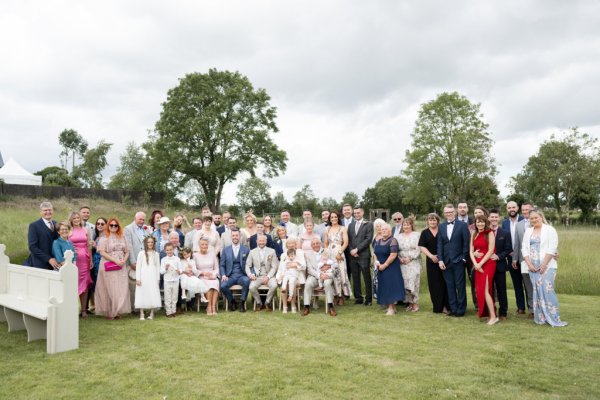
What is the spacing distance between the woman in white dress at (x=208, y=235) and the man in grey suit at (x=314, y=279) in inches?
71.6

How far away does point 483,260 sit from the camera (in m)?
7.26

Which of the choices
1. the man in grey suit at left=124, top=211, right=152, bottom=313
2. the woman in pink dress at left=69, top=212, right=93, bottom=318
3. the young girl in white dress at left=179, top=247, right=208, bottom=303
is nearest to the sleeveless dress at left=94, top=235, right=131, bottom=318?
the woman in pink dress at left=69, top=212, right=93, bottom=318

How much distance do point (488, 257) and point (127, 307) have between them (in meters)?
6.18

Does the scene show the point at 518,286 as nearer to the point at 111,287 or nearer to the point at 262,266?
the point at 262,266

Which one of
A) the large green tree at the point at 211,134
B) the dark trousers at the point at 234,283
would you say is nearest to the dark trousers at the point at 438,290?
the dark trousers at the point at 234,283

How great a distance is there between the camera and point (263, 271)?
875cm

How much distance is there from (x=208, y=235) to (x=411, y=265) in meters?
3.97

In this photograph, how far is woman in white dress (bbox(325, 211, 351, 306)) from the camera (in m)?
8.79

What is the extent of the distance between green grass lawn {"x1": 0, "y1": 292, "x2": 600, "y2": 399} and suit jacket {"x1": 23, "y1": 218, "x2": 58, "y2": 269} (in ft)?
3.68

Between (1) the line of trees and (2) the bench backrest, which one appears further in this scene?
(1) the line of trees

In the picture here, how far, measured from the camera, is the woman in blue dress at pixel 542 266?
22.7 ft

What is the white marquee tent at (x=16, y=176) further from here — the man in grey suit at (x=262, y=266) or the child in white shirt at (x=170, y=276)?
the man in grey suit at (x=262, y=266)

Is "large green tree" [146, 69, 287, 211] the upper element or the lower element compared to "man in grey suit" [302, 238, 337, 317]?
upper

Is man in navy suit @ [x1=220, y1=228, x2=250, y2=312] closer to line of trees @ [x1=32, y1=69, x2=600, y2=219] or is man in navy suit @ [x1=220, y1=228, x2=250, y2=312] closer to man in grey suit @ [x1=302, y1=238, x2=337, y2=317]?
man in grey suit @ [x1=302, y1=238, x2=337, y2=317]
